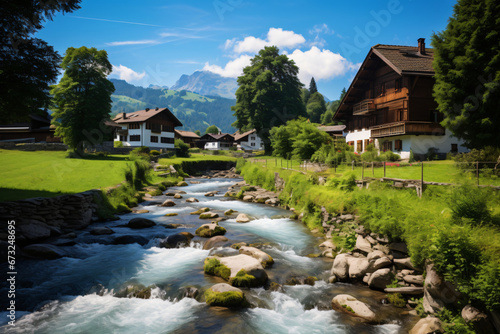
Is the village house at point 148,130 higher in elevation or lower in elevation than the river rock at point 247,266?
higher

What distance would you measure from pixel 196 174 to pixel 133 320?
4279cm

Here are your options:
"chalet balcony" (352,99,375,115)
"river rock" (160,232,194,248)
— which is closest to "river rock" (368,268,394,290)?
"river rock" (160,232,194,248)

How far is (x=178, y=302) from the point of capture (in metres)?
8.03

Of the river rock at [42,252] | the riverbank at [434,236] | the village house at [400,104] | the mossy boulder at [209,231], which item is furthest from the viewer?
the village house at [400,104]

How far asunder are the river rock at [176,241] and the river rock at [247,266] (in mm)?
3123

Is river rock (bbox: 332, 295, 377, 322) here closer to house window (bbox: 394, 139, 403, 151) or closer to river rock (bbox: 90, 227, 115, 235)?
river rock (bbox: 90, 227, 115, 235)

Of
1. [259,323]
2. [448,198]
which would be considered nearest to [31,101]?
[259,323]

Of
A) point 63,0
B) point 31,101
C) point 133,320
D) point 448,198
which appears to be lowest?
point 133,320

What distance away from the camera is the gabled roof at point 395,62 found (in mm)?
28078

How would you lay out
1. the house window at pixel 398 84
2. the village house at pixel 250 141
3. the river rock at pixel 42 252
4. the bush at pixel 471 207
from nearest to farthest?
the bush at pixel 471 207, the river rock at pixel 42 252, the house window at pixel 398 84, the village house at pixel 250 141

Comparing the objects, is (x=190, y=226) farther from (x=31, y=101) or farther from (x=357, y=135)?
(x=357, y=135)

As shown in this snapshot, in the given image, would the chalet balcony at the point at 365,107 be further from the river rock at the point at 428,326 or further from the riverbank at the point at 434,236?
the river rock at the point at 428,326

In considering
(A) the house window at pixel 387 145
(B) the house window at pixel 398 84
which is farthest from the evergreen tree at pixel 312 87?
(A) the house window at pixel 387 145

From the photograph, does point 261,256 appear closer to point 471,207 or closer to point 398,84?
point 471,207
